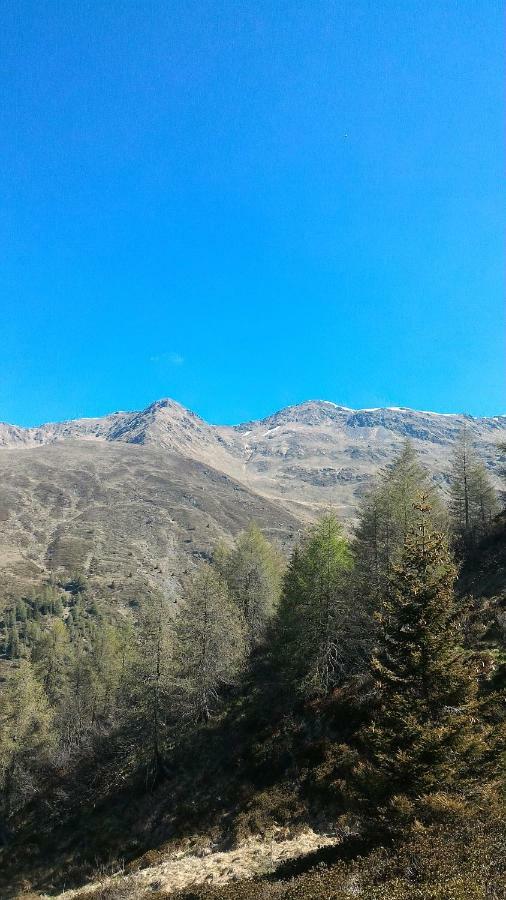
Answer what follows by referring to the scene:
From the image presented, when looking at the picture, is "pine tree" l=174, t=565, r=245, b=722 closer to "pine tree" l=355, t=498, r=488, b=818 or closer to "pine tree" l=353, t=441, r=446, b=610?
"pine tree" l=353, t=441, r=446, b=610

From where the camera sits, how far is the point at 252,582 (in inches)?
1954

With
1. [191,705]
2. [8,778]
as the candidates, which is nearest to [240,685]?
[191,705]

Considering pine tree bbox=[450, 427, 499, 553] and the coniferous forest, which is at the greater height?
pine tree bbox=[450, 427, 499, 553]

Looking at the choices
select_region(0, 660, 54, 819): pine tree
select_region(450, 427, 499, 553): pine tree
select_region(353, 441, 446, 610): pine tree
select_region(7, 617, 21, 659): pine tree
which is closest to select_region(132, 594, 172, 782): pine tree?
select_region(353, 441, 446, 610): pine tree

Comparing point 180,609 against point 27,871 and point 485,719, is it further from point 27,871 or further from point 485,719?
point 485,719

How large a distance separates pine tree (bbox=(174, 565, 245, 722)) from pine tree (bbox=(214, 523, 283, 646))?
956 centimetres

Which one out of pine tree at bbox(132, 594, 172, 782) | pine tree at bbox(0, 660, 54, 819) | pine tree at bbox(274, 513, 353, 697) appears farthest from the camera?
pine tree at bbox(0, 660, 54, 819)

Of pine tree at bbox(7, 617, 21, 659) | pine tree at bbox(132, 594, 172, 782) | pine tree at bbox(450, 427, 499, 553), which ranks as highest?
pine tree at bbox(450, 427, 499, 553)

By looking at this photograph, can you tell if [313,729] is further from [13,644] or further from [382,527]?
[13,644]

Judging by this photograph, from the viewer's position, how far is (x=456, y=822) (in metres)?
11.9

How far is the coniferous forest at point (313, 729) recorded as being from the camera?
41.8 feet

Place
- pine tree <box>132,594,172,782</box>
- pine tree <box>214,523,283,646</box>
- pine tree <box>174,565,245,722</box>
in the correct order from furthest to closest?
pine tree <box>214,523,283,646</box>
pine tree <box>174,565,245,722</box>
pine tree <box>132,594,172,782</box>

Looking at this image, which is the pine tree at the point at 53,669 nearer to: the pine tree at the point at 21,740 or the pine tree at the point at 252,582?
the pine tree at the point at 21,740

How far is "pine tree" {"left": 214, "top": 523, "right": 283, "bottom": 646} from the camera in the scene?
161 ft
